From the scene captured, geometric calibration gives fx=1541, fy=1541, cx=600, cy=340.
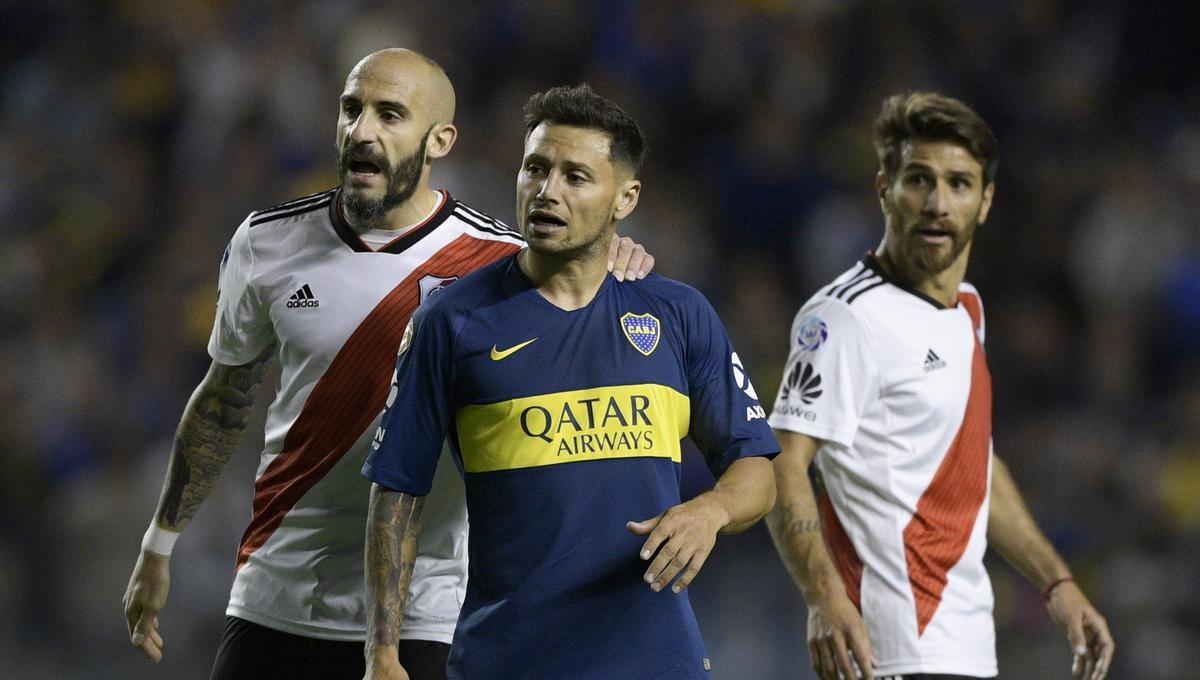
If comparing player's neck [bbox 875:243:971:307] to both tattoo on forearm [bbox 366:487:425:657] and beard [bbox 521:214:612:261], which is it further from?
tattoo on forearm [bbox 366:487:425:657]

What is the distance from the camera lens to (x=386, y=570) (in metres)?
3.38

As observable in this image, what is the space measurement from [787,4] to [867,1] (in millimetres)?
622

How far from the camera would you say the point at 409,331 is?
3488 millimetres

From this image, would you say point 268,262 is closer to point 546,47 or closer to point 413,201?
point 413,201

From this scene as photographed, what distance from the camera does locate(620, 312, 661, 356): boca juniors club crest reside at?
3451 mm

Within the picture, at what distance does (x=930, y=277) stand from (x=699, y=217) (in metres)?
4.68

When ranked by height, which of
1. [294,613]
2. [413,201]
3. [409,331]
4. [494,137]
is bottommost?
[294,613]

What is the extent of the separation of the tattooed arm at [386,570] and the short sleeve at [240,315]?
3.42 ft

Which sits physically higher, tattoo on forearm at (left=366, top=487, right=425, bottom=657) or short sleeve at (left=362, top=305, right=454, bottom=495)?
short sleeve at (left=362, top=305, right=454, bottom=495)

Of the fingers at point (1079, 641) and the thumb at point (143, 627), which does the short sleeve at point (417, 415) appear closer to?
the thumb at point (143, 627)

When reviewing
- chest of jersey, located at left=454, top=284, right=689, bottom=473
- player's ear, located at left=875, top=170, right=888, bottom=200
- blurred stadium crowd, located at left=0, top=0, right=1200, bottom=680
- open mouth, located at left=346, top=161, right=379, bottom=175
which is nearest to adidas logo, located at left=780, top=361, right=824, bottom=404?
player's ear, located at left=875, top=170, right=888, bottom=200

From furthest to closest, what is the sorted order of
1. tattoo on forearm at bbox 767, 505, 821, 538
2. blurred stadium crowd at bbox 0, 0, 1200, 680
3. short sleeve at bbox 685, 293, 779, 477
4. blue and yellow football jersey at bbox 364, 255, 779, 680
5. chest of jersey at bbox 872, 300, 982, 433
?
blurred stadium crowd at bbox 0, 0, 1200, 680
chest of jersey at bbox 872, 300, 982, 433
tattoo on forearm at bbox 767, 505, 821, 538
short sleeve at bbox 685, 293, 779, 477
blue and yellow football jersey at bbox 364, 255, 779, 680

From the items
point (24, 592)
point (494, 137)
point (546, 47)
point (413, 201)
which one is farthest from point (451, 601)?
point (546, 47)

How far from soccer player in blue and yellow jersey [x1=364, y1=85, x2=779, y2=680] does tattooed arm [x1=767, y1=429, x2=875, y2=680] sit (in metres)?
0.85
